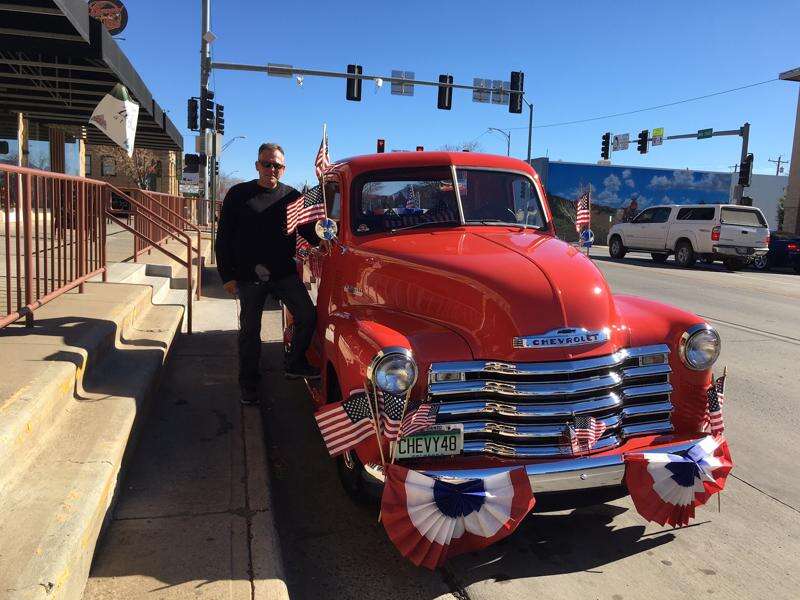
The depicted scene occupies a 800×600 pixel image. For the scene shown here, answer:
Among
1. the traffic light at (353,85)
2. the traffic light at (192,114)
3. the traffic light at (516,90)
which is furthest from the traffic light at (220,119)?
the traffic light at (516,90)

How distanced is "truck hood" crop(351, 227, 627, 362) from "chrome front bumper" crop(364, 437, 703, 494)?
20.1 inches

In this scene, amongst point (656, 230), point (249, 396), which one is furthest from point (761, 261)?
point (249, 396)

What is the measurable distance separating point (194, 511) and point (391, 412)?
1230mm

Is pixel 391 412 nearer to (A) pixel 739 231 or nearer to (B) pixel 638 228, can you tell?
(A) pixel 739 231

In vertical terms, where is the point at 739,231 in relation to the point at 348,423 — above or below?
above

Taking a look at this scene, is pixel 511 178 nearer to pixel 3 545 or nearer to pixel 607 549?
pixel 607 549

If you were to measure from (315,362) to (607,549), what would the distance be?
2.57 meters

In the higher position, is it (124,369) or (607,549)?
(124,369)

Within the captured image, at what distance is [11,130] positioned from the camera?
588 inches

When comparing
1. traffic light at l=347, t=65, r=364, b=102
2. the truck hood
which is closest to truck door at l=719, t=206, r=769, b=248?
traffic light at l=347, t=65, r=364, b=102

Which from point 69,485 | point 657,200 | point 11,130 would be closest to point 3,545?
point 69,485

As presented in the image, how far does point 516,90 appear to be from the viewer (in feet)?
79.4

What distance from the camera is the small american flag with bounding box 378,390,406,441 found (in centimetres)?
295

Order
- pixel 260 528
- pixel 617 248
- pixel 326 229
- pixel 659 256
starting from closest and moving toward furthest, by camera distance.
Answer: pixel 260 528 < pixel 326 229 < pixel 659 256 < pixel 617 248
